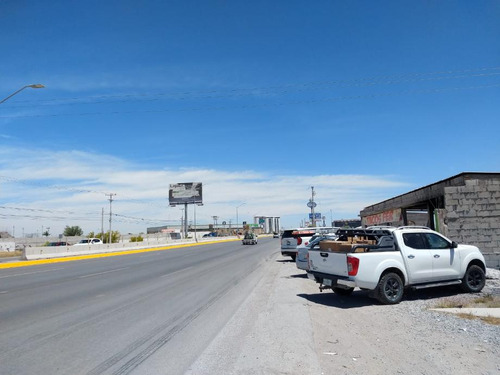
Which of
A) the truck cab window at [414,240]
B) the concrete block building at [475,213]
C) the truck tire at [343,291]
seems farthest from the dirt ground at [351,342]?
the concrete block building at [475,213]

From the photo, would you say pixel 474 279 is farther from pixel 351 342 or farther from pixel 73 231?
pixel 73 231

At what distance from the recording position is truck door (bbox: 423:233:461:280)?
34.4 feet

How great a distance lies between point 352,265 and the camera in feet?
31.8

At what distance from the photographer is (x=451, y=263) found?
35.1 feet

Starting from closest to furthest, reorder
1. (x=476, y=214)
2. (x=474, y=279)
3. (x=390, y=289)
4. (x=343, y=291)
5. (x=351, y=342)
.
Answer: (x=351, y=342) < (x=390, y=289) < (x=474, y=279) < (x=343, y=291) < (x=476, y=214)

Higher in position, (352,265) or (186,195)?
(186,195)

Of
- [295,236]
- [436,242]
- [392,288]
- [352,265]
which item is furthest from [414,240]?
[295,236]

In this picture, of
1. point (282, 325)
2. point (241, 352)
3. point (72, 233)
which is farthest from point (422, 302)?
point (72, 233)

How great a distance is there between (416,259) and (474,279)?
220 cm

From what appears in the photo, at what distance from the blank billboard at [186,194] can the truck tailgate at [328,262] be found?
9454 centimetres

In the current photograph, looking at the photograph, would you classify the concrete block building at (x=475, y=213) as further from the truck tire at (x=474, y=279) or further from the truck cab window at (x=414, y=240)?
the truck cab window at (x=414, y=240)

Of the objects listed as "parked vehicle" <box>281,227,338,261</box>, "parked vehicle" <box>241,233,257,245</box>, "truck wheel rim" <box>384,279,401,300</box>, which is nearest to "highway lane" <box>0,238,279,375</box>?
"truck wheel rim" <box>384,279,401,300</box>

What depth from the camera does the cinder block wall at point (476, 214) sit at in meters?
16.0

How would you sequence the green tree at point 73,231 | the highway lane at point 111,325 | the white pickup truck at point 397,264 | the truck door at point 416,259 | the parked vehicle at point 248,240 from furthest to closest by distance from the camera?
the green tree at point 73,231, the parked vehicle at point 248,240, the truck door at point 416,259, the white pickup truck at point 397,264, the highway lane at point 111,325
